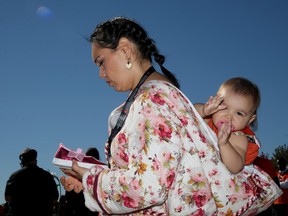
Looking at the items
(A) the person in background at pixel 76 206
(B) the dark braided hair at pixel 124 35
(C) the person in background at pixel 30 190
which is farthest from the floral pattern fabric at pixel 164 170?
(A) the person in background at pixel 76 206

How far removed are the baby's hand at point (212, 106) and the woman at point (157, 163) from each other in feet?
1.27

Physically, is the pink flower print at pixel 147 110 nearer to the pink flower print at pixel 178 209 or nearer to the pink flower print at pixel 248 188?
the pink flower print at pixel 178 209

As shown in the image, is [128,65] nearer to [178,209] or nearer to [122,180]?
[122,180]

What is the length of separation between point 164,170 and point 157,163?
0.14 feet

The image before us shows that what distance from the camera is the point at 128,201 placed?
180 cm

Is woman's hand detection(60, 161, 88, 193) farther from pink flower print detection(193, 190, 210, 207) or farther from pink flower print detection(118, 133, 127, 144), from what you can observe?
pink flower print detection(193, 190, 210, 207)

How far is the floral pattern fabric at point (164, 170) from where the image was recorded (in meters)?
1.75

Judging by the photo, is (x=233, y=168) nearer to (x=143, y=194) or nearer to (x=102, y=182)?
(x=143, y=194)

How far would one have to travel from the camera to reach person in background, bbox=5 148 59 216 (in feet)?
20.9

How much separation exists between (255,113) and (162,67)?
71 centimetres

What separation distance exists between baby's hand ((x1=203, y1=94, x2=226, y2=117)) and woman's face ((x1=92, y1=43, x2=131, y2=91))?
496 mm

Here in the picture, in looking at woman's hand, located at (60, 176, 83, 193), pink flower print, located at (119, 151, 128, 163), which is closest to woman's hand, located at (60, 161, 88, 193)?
woman's hand, located at (60, 176, 83, 193)

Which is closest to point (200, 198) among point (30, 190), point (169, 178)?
point (169, 178)

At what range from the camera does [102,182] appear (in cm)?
189
